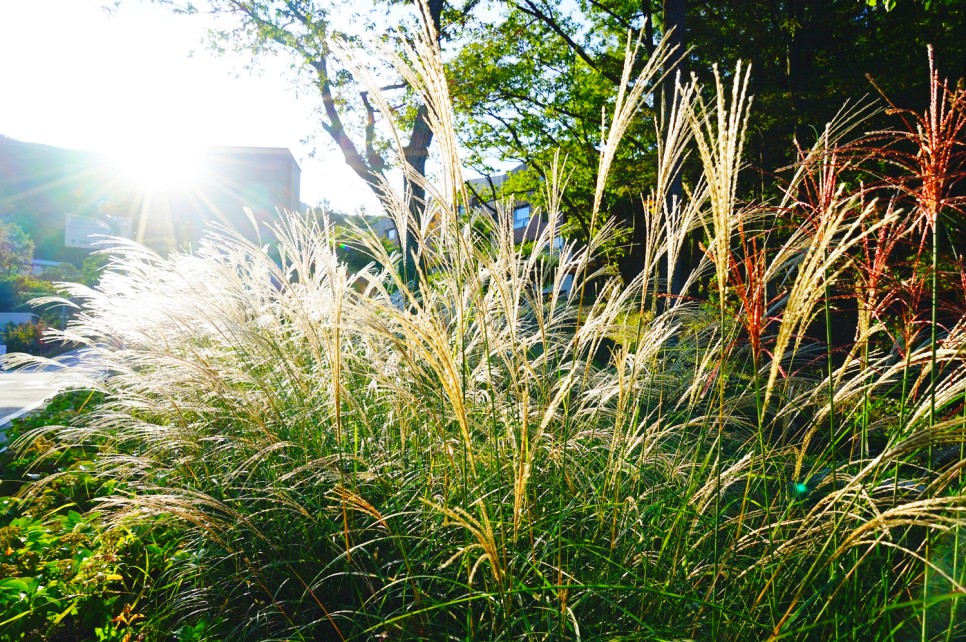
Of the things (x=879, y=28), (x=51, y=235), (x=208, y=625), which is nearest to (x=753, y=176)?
(x=879, y=28)

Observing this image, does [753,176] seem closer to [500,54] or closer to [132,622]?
[500,54]

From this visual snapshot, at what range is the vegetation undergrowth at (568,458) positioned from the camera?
1.20 metres

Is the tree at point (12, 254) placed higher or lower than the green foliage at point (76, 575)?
lower

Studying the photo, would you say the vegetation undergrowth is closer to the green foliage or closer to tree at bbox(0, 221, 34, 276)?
the green foliage

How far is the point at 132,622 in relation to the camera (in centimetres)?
185

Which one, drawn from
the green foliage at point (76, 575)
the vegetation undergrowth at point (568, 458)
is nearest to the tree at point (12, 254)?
the green foliage at point (76, 575)

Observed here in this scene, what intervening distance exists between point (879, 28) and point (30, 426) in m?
11.1

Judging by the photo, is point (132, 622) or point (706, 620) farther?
point (132, 622)

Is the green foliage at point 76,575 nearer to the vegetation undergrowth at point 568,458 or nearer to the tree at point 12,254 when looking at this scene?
the vegetation undergrowth at point 568,458

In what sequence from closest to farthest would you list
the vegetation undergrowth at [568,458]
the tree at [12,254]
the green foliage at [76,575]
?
the vegetation undergrowth at [568,458]
the green foliage at [76,575]
the tree at [12,254]

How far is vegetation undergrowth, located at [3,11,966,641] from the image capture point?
1.20 m

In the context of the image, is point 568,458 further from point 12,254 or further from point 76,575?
point 12,254

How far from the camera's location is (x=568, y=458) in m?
1.98

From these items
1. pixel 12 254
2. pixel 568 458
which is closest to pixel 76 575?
pixel 568 458
